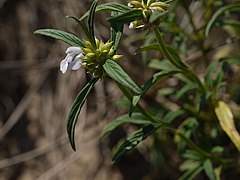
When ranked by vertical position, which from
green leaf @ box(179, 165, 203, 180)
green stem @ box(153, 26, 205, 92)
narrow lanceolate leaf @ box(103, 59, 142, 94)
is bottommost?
green leaf @ box(179, 165, 203, 180)

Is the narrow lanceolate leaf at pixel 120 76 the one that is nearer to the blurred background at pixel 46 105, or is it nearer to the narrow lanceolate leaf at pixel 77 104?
the narrow lanceolate leaf at pixel 77 104

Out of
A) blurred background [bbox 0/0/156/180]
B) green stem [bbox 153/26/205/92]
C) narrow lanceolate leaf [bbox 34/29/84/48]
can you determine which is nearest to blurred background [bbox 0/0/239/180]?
blurred background [bbox 0/0/156/180]

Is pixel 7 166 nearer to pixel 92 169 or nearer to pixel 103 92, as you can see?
pixel 92 169

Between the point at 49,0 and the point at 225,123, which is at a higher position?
the point at 49,0

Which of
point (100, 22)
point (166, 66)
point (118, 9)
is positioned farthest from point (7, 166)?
point (118, 9)

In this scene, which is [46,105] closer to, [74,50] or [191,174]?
[191,174]

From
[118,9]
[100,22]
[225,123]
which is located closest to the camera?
[118,9]

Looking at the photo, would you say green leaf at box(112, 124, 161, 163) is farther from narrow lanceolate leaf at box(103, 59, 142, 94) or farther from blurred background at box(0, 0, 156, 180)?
blurred background at box(0, 0, 156, 180)

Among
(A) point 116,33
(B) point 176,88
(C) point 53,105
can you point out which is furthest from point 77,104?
(C) point 53,105
